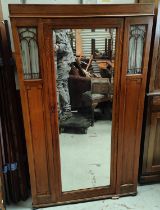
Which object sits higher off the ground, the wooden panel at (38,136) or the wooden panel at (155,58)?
the wooden panel at (155,58)

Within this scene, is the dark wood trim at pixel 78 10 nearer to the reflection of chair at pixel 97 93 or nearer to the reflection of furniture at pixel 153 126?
the reflection of furniture at pixel 153 126

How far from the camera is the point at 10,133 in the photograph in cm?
198

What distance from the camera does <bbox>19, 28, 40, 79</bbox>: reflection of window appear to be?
1.58 m

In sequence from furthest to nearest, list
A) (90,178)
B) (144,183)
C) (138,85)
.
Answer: (144,183) → (90,178) → (138,85)

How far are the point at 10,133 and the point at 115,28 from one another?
3.84ft

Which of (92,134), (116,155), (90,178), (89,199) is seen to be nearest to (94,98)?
(92,134)

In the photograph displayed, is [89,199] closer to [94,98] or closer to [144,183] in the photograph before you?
[144,183]

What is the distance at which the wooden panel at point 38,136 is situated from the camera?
1747 millimetres

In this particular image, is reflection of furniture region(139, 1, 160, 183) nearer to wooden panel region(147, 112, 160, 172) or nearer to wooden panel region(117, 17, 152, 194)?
wooden panel region(147, 112, 160, 172)

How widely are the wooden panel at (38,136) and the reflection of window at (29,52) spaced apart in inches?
4.3

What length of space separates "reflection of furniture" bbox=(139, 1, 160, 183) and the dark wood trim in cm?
25

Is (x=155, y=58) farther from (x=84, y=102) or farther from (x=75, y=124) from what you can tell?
(x=75, y=124)

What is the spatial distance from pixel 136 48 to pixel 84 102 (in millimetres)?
565

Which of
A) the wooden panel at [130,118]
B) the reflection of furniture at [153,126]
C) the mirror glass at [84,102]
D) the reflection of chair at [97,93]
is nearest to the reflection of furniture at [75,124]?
the mirror glass at [84,102]
